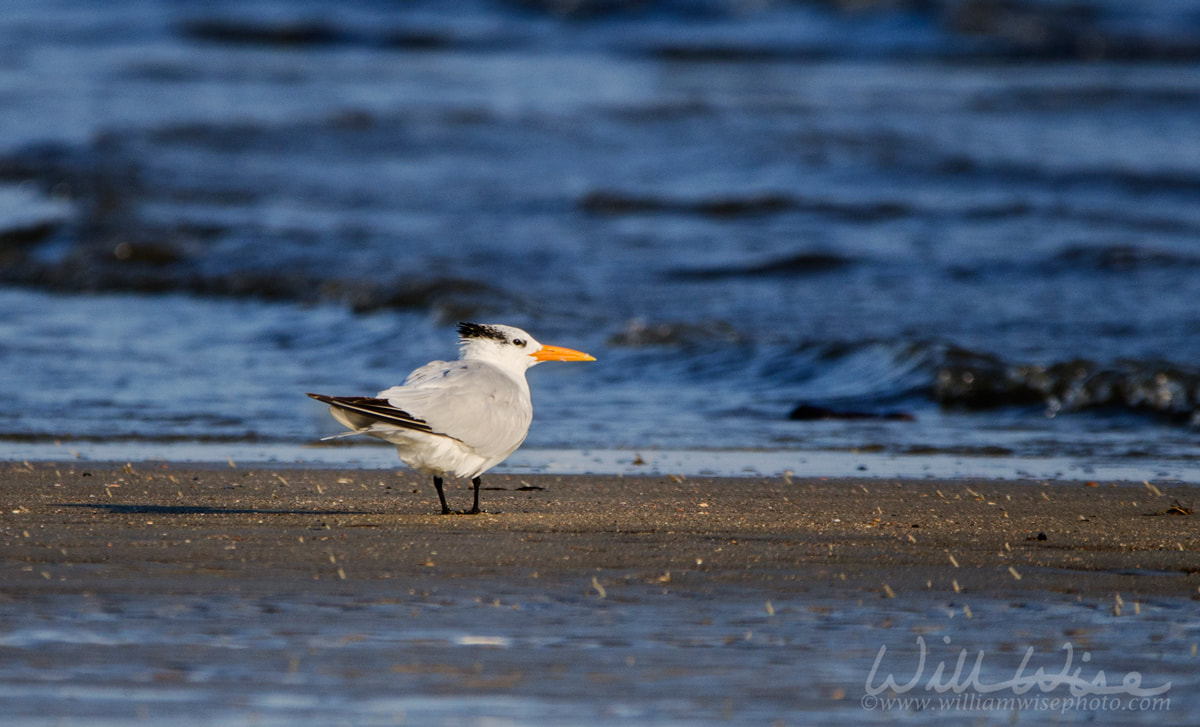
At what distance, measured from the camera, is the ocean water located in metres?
7.55

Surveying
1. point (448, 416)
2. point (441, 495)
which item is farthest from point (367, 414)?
point (441, 495)

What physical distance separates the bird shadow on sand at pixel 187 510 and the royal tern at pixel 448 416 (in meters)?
0.33

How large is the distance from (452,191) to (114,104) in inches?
373

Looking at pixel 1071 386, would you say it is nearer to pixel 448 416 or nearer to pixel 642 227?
pixel 448 416

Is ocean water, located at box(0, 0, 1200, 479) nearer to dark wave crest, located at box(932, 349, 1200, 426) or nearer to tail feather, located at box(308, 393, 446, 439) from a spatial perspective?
dark wave crest, located at box(932, 349, 1200, 426)

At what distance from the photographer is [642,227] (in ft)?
48.7

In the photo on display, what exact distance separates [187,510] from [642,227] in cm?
1038

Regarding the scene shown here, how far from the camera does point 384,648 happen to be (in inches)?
122

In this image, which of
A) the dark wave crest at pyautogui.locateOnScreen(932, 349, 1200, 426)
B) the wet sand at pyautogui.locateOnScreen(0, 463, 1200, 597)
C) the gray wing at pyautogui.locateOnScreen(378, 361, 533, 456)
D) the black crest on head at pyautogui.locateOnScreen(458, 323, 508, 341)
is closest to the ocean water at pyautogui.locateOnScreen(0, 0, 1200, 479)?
the dark wave crest at pyautogui.locateOnScreen(932, 349, 1200, 426)

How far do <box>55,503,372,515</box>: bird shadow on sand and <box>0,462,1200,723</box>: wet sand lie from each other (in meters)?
0.02

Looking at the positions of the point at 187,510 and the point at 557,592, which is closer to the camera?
the point at 557,592

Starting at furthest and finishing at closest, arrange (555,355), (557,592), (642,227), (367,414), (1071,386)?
(642,227), (1071,386), (555,355), (367,414), (557,592)

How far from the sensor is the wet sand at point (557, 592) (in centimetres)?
287

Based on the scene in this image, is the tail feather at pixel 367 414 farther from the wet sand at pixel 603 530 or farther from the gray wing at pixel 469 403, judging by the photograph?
the wet sand at pixel 603 530
